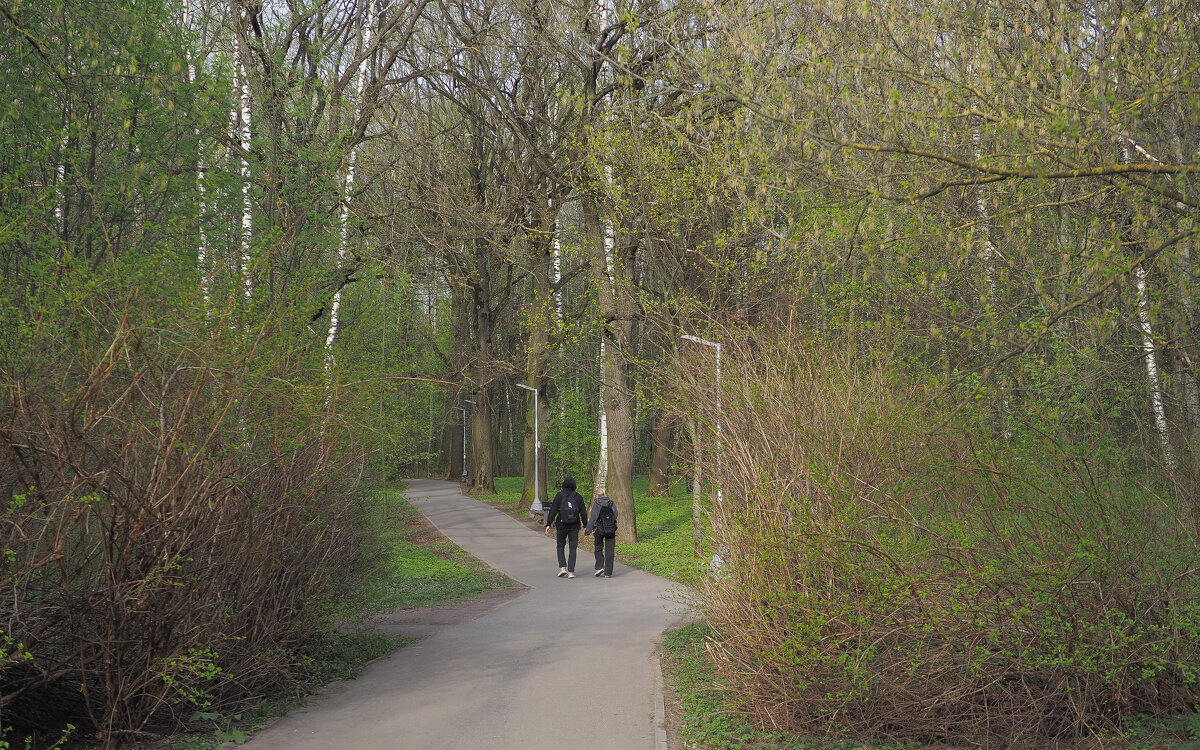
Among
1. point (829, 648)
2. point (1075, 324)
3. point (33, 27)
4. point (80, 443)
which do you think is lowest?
point (829, 648)

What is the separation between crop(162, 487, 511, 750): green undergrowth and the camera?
303 inches

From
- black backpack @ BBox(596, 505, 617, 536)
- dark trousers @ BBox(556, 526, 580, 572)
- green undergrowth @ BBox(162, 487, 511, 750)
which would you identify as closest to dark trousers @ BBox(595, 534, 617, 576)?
black backpack @ BBox(596, 505, 617, 536)

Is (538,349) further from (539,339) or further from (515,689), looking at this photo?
(515,689)

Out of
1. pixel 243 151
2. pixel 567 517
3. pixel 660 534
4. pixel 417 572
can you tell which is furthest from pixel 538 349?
pixel 243 151

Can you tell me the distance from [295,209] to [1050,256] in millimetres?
9444

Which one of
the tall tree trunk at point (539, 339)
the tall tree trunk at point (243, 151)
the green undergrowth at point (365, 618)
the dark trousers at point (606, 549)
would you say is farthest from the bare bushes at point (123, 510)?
the tall tree trunk at point (539, 339)

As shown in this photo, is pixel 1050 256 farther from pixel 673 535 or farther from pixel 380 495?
pixel 673 535

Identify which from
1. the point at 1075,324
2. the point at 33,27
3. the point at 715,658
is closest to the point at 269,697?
the point at 715,658

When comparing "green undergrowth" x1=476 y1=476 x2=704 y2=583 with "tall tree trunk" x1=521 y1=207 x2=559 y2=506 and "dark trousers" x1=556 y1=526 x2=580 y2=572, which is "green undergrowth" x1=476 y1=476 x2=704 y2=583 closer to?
"tall tree trunk" x1=521 y1=207 x2=559 y2=506

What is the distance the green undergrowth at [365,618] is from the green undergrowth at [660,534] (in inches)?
121

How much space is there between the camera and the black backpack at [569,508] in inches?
732

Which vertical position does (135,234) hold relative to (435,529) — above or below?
above

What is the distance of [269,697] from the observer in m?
8.70

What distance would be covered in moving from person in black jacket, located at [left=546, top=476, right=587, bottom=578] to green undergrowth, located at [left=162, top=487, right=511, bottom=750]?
1.15 metres
